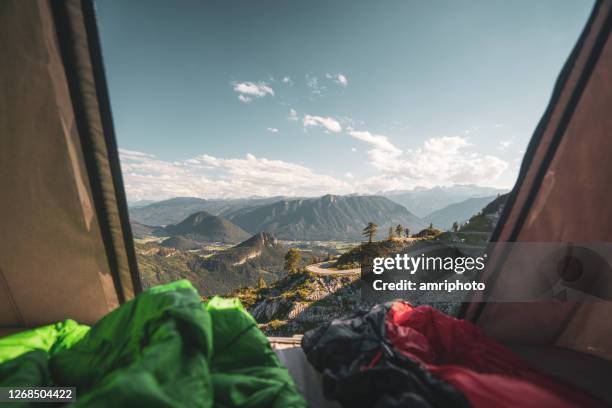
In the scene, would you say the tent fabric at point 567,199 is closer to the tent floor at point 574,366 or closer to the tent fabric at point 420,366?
the tent floor at point 574,366

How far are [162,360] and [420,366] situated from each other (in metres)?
1.50

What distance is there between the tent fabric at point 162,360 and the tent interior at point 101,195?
0.75m

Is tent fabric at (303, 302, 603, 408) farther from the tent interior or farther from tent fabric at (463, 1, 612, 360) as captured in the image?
tent fabric at (463, 1, 612, 360)

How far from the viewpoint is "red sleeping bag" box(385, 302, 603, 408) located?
4.49 ft

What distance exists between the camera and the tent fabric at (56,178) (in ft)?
5.72

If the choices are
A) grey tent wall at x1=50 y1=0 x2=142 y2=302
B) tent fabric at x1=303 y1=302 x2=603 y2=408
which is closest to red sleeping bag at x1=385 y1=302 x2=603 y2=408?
tent fabric at x1=303 y1=302 x2=603 y2=408

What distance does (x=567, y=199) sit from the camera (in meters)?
2.28

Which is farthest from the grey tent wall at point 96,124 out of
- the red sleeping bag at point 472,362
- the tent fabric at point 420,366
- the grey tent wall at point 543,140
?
the grey tent wall at point 543,140

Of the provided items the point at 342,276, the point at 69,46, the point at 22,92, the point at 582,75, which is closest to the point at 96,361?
the point at 22,92

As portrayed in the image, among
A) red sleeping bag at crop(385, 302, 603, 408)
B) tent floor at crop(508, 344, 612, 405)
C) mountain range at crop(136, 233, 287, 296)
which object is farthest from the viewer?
mountain range at crop(136, 233, 287, 296)

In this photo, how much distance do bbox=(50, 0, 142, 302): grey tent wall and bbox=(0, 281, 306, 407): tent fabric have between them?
0.85 meters

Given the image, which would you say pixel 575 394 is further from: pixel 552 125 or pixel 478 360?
pixel 552 125

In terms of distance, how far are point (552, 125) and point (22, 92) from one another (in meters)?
4.16

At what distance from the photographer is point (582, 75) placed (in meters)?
1.90
